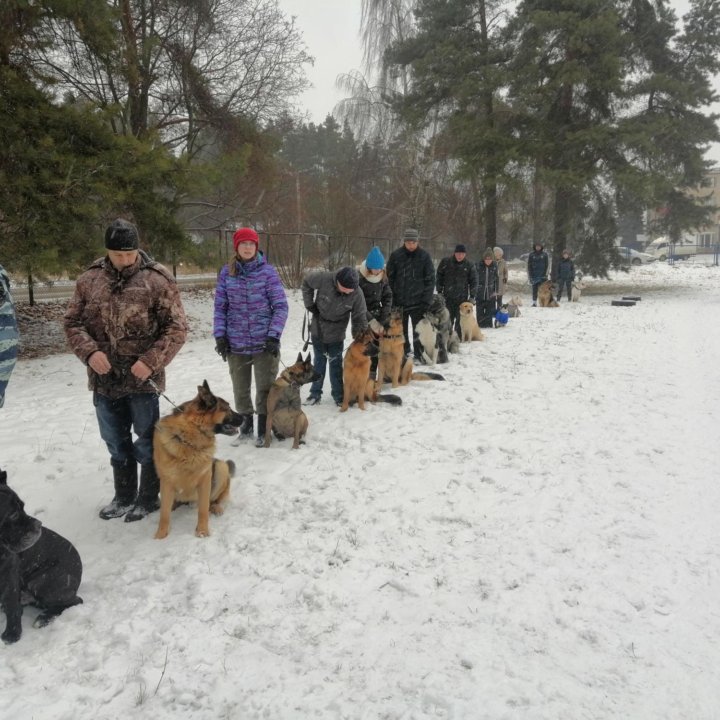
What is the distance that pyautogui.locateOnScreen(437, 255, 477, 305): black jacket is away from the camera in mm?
9203

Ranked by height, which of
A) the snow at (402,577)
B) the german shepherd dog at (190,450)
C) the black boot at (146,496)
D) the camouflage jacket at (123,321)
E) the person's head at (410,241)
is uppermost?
the person's head at (410,241)

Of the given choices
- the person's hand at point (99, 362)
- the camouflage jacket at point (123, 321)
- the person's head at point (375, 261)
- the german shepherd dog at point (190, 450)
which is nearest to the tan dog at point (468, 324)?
the person's head at point (375, 261)

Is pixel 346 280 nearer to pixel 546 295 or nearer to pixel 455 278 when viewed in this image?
pixel 455 278

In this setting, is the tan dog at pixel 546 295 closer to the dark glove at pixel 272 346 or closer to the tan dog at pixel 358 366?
the tan dog at pixel 358 366

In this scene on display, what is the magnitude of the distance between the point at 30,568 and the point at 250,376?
2.66m

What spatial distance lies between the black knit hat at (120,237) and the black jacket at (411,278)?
4901 mm

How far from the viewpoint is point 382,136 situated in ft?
77.3

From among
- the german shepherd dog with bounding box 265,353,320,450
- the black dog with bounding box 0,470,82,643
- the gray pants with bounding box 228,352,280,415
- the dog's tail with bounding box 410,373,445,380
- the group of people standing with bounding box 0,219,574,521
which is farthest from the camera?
the dog's tail with bounding box 410,373,445,380

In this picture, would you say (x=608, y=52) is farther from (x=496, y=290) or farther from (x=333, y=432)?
(x=333, y=432)

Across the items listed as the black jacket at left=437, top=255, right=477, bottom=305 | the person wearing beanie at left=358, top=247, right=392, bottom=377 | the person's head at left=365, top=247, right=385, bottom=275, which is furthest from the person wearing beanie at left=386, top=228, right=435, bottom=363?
the black jacket at left=437, top=255, right=477, bottom=305

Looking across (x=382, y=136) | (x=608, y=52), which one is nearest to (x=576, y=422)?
(x=608, y=52)

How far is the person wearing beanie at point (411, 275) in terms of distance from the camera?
747cm

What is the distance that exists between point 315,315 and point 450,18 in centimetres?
1842

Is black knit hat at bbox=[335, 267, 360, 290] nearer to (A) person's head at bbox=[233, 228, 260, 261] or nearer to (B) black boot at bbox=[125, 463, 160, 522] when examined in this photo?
(A) person's head at bbox=[233, 228, 260, 261]
